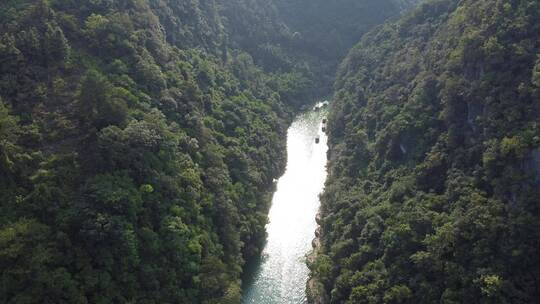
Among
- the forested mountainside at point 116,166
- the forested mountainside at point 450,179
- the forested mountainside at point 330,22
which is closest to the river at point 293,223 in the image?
the forested mountainside at point 116,166

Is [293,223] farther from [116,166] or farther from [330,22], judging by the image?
[330,22]

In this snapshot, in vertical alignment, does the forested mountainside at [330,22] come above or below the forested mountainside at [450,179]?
above

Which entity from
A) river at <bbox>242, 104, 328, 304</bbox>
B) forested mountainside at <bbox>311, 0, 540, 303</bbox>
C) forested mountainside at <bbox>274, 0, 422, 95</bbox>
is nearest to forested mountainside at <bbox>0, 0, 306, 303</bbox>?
river at <bbox>242, 104, 328, 304</bbox>

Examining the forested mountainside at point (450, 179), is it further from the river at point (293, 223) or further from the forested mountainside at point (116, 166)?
the forested mountainside at point (116, 166)

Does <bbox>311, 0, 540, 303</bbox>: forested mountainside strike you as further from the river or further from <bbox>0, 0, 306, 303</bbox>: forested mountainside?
<bbox>0, 0, 306, 303</bbox>: forested mountainside

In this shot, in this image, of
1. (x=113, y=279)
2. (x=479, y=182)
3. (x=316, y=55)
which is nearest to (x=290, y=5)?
(x=316, y=55)

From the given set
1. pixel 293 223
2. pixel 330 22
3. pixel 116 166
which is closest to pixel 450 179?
pixel 293 223

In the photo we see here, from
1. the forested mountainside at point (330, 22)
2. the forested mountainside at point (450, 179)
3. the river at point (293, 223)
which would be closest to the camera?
the forested mountainside at point (450, 179)
